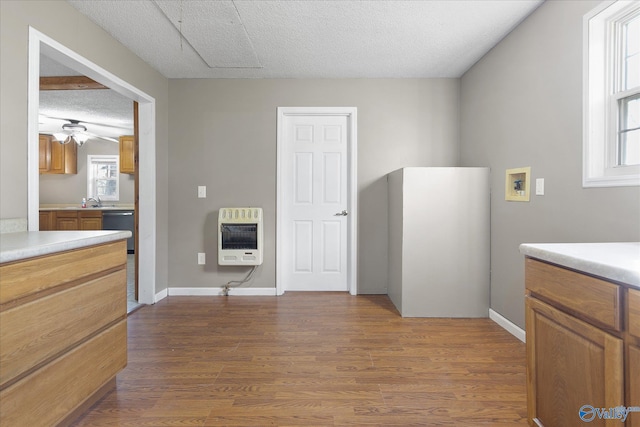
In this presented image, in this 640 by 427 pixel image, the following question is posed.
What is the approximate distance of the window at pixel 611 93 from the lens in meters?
1.70

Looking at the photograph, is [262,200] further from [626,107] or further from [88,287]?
[626,107]

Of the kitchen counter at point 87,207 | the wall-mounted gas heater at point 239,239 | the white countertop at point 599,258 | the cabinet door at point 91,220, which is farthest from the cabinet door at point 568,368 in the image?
the cabinet door at point 91,220

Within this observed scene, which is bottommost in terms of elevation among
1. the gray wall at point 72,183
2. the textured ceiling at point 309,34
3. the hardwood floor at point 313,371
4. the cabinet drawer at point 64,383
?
the hardwood floor at point 313,371

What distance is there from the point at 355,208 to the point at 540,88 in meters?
1.91

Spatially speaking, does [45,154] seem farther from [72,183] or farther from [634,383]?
[634,383]

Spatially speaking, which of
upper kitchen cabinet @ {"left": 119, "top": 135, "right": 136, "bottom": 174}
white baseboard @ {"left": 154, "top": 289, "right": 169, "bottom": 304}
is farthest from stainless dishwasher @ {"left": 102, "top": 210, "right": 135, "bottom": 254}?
white baseboard @ {"left": 154, "top": 289, "right": 169, "bottom": 304}

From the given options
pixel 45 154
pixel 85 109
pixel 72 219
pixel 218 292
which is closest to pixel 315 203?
pixel 218 292

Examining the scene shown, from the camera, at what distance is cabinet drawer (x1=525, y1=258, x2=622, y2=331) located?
97cm

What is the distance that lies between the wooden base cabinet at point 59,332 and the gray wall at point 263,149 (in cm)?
182

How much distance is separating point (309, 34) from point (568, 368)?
8.70 ft

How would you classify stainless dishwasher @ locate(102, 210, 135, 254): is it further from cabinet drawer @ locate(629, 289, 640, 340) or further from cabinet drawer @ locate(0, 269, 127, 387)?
cabinet drawer @ locate(629, 289, 640, 340)

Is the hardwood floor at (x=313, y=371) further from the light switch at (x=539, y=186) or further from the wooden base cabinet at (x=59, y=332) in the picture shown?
the light switch at (x=539, y=186)

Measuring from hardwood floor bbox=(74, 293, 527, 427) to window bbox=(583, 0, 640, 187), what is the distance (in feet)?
4.26

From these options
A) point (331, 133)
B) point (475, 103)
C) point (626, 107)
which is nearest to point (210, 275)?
point (331, 133)
